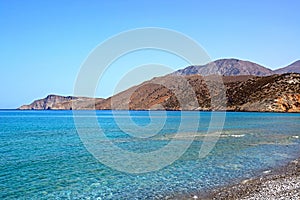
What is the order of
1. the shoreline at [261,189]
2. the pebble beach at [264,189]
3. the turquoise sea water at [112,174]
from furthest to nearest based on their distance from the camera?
the turquoise sea water at [112,174] → the shoreline at [261,189] → the pebble beach at [264,189]

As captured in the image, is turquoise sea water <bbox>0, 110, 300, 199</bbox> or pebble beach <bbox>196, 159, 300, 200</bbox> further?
turquoise sea water <bbox>0, 110, 300, 199</bbox>

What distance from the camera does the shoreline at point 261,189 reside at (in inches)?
785

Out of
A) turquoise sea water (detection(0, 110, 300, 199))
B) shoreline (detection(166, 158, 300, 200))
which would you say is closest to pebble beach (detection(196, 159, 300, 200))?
shoreline (detection(166, 158, 300, 200))

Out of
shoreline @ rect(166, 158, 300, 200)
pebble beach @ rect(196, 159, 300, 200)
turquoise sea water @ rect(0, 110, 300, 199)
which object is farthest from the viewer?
turquoise sea water @ rect(0, 110, 300, 199)

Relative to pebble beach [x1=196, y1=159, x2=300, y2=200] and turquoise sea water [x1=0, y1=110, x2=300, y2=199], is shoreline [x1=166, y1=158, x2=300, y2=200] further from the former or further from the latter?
turquoise sea water [x1=0, y1=110, x2=300, y2=199]

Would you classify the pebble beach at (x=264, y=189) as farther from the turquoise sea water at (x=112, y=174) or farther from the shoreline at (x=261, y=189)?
the turquoise sea water at (x=112, y=174)

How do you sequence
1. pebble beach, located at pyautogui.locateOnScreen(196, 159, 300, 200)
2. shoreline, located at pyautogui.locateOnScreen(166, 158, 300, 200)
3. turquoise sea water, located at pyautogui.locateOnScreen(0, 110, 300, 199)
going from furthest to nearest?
1. turquoise sea water, located at pyautogui.locateOnScreen(0, 110, 300, 199)
2. shoreline, located at pyautogui.locateOnScreen(166, 158, 300, 200)
3. pebble beach, located at pyautogui.locateOnScreen(196, 159, 300, 200)

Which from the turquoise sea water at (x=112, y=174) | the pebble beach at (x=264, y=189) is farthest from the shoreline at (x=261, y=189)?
the turquoise sea water at (x=112, y=174)

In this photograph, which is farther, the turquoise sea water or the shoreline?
the turquoise sea water

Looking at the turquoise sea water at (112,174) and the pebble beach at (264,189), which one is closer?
the pebble beach at (264,189)

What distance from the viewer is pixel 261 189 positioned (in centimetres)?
2175

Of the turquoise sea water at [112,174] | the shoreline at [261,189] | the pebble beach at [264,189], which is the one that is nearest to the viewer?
the pebble beach at [264,189]

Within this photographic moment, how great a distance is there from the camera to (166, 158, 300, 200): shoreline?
65.4 ft

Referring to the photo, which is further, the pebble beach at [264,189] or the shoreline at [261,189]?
the shoreline at [261,189]
